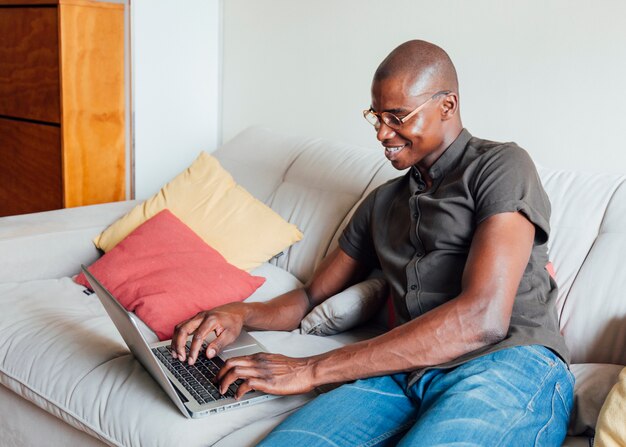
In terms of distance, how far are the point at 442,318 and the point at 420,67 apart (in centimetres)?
58

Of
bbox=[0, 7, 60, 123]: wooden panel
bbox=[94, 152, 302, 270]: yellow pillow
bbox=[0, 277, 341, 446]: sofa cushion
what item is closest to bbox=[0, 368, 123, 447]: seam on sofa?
bbox=[0, 277, 341, 446]: sofa cushion

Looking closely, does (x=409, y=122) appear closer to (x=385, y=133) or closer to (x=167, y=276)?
(x=385, y=133)

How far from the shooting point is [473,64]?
8.63 feet

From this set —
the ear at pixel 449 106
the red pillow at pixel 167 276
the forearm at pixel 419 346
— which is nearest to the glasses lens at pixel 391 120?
the ear at pixel 449 106

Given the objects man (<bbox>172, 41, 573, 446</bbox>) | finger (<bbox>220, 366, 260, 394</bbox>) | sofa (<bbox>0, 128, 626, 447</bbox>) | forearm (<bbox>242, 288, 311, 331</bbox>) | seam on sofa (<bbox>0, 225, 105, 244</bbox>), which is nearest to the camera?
man (<bbox>172, 41, 573, 446</bbox>)

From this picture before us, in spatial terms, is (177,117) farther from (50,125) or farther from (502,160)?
(502,160)

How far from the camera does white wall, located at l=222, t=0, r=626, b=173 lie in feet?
7.64

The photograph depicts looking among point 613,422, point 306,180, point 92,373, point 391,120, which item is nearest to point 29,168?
point 306,180

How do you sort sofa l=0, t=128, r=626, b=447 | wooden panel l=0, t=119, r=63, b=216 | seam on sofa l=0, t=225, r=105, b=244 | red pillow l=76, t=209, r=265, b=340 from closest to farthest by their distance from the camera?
sofa l=0, t=128, r=626, b=447 < red pillow l=76, t=209, r=265, b=340 < seam on sofa l=0, t=225, r=105, b=244 < wooden panel l=0, t=119, r=63, b=216

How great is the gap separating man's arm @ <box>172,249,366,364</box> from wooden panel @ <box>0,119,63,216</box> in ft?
5.34

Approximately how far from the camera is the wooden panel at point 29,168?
3.35 meters

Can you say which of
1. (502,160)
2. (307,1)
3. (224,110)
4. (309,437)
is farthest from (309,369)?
(224,110)

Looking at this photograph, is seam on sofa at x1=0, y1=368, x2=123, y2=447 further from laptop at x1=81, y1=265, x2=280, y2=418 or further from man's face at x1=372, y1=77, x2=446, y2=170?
man's face at x1=372, y1=77, x2=446, y2=170

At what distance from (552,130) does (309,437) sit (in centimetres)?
145
